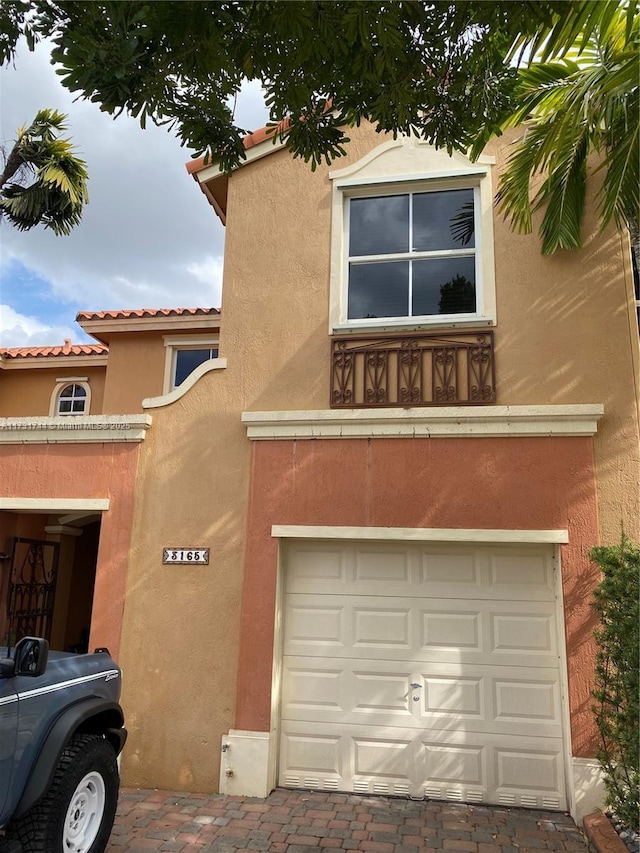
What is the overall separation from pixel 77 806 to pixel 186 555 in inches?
110

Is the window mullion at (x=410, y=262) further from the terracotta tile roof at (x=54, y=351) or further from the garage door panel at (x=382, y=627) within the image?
the terracotta tile roof at (x=54, y=351)

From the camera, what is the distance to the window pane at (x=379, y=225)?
25.5ft

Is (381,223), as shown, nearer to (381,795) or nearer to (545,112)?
(545,112)

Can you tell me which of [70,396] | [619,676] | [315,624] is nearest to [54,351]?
[70,396]

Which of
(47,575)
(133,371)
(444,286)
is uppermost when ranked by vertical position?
(133,371)

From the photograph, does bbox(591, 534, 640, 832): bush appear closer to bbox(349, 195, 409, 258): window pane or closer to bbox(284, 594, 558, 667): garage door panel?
bbox(284, 594, 558, 667): garage door panel

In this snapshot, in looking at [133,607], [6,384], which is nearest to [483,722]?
[133,607]

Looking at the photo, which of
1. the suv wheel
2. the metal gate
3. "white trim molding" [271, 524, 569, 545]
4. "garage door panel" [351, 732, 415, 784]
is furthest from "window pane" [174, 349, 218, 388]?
the suv wheel

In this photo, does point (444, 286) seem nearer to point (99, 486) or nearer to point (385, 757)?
point (99, 486)

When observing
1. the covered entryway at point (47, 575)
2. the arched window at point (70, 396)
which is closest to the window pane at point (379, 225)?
the covered entryway at point (47, 575)

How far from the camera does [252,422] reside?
Answer: 7.25 m

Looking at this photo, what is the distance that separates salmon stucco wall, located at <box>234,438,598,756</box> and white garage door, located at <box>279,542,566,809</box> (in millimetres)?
344

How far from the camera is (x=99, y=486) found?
24.8 feet

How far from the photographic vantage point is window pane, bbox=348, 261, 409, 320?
24.8 feet
